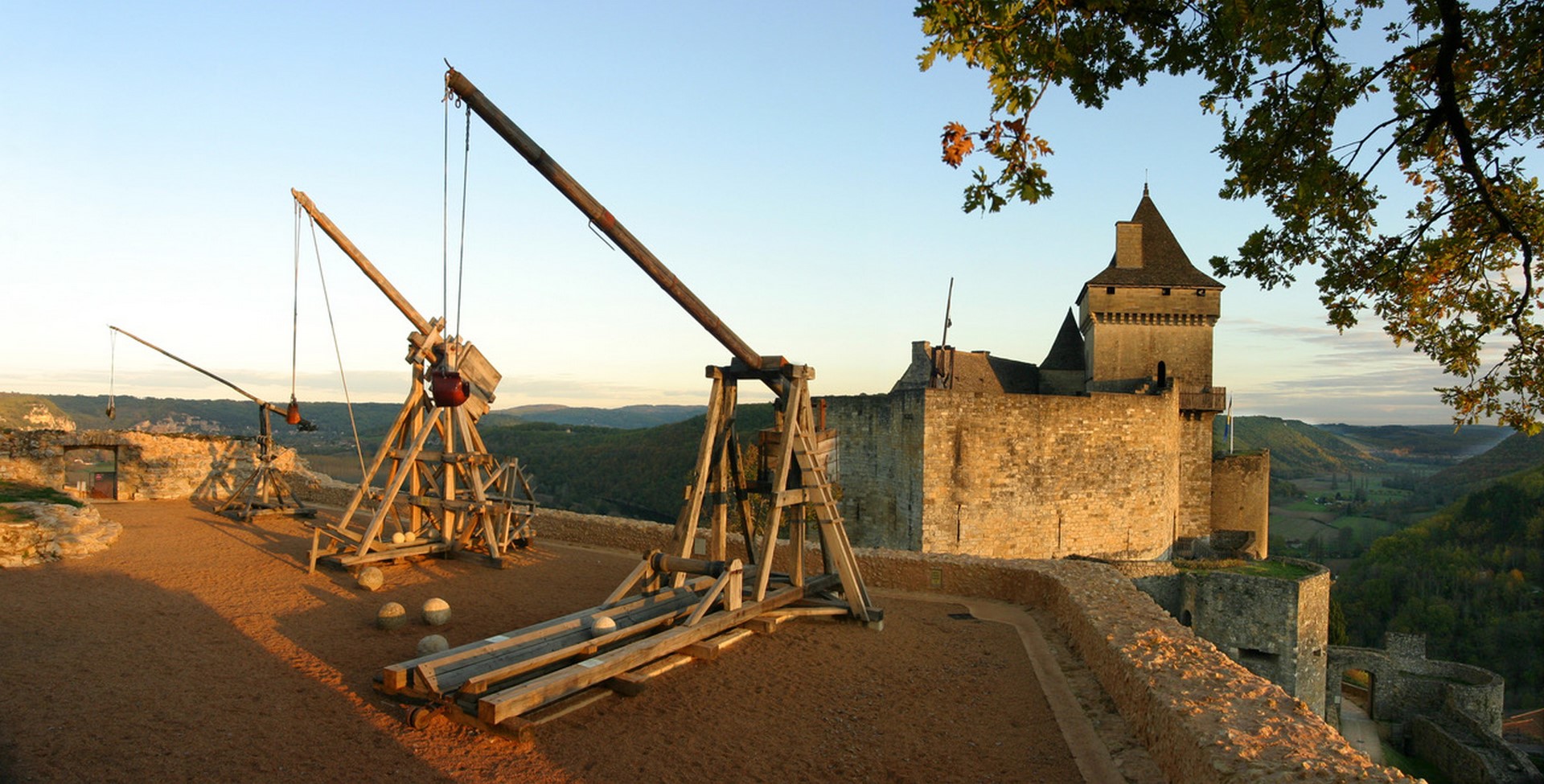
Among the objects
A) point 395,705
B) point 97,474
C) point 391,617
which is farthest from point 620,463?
point 395,705

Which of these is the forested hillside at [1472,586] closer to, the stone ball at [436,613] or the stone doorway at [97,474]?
the stone ball at [436,613]

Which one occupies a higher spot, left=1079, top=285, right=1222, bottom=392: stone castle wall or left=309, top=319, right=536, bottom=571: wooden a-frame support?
left=1079, top=285, right=1222, bottom=392: stone castle wall

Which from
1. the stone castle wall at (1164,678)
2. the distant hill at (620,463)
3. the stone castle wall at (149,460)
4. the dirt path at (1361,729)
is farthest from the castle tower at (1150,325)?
the stone castle wall at (149,460)

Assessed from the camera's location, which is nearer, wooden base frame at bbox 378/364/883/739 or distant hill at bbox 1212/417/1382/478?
wooden base frame at bbox 378/364/883/739

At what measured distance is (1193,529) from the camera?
2511 cm

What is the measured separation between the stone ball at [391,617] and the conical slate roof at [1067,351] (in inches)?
1059

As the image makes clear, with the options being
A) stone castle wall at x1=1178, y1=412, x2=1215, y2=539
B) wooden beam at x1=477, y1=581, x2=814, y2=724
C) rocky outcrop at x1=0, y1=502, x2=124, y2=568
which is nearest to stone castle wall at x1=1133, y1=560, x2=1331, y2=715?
stone castle wall at x1=1178, y1=412, x2=1215, y2=539

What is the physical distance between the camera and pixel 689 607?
692cm

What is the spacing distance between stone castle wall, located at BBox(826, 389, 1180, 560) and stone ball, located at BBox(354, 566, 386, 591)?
12.3 metres

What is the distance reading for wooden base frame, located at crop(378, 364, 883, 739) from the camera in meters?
5.11

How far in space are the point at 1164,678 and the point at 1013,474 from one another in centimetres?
1455

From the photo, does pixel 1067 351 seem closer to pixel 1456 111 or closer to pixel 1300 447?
pixel 1456 111

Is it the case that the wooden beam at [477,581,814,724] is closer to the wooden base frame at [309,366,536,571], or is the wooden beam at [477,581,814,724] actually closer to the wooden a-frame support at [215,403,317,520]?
the wooden base frame at [309,366,536,571]

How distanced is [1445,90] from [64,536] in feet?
45.3
